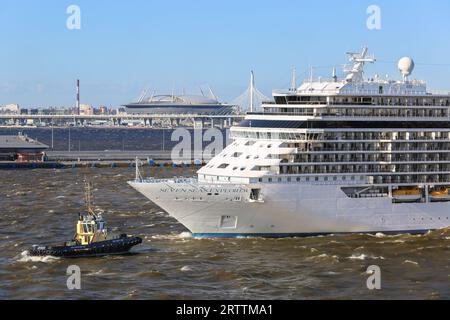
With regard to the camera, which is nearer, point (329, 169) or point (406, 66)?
point (329, 169)

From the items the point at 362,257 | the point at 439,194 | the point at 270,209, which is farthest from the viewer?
the point at 439,194

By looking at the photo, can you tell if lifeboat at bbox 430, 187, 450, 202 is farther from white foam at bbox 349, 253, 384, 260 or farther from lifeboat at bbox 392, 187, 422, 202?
white foam at bbox 349, 253, 384, 260

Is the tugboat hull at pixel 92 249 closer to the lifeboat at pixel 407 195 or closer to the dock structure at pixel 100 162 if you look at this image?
the lifeboat at pixel 407 195

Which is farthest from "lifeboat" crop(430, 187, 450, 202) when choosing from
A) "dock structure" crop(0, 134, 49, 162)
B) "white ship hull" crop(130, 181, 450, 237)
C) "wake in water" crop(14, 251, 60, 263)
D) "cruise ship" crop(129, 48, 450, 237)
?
"dock structure" crop(0, 134, 49, 162)

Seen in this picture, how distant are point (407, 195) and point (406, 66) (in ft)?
31.4

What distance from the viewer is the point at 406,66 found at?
62.7m

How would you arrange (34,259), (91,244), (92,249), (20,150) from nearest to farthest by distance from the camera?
1. (34,259)
2. (92,249)
3. (91,244)
4. (20,150)

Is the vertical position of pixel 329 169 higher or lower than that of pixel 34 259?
higher

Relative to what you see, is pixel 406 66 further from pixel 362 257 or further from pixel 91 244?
pixel 91 244

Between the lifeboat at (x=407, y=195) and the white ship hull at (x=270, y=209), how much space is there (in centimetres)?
80

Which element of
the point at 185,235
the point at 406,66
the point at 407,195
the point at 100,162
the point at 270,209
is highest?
the point at 406,66

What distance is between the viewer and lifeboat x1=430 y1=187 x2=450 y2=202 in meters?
58.9

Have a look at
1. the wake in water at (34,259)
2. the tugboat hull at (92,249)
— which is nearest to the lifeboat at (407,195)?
the tugboat hull at (92,249)

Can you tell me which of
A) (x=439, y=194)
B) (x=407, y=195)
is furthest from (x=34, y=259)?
(x=439, y=194)
